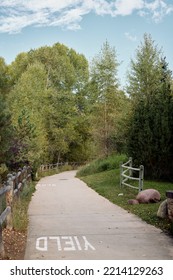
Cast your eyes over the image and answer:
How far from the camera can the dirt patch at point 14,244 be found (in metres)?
7.52

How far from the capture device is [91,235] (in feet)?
30.3

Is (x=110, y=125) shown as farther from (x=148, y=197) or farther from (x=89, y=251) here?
(x=89, y=251)

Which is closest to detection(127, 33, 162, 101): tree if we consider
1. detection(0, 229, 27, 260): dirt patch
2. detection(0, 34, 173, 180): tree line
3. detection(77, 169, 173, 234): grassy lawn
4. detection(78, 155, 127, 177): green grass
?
detection(0, 34, 173, 180): tree line

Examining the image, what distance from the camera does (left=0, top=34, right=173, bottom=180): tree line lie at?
2183 cm

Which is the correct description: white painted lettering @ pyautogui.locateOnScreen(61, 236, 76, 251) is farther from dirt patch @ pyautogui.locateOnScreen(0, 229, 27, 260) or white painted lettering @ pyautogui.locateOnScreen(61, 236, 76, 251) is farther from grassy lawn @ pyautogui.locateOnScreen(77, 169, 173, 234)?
grassy lawn @ pyautogui.locateOnScreen(77, 169, 173, 234)

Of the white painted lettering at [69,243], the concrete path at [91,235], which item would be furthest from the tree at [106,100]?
the white painted lettering at [69,243]

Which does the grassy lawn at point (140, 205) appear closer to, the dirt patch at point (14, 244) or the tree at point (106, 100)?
the dirt patch at point (14, 244)

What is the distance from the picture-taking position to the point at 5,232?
9.42m

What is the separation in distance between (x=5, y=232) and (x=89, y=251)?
2.55 metres

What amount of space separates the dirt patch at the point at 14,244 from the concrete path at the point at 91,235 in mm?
149

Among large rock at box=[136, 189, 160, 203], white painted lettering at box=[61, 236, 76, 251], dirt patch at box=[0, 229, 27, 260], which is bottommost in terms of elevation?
dirt patch at box=[0, 229, 27, 260]

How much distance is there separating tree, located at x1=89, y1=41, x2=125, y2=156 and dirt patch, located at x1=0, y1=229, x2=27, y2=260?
997 inches

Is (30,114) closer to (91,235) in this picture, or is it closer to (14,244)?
(91,235)
